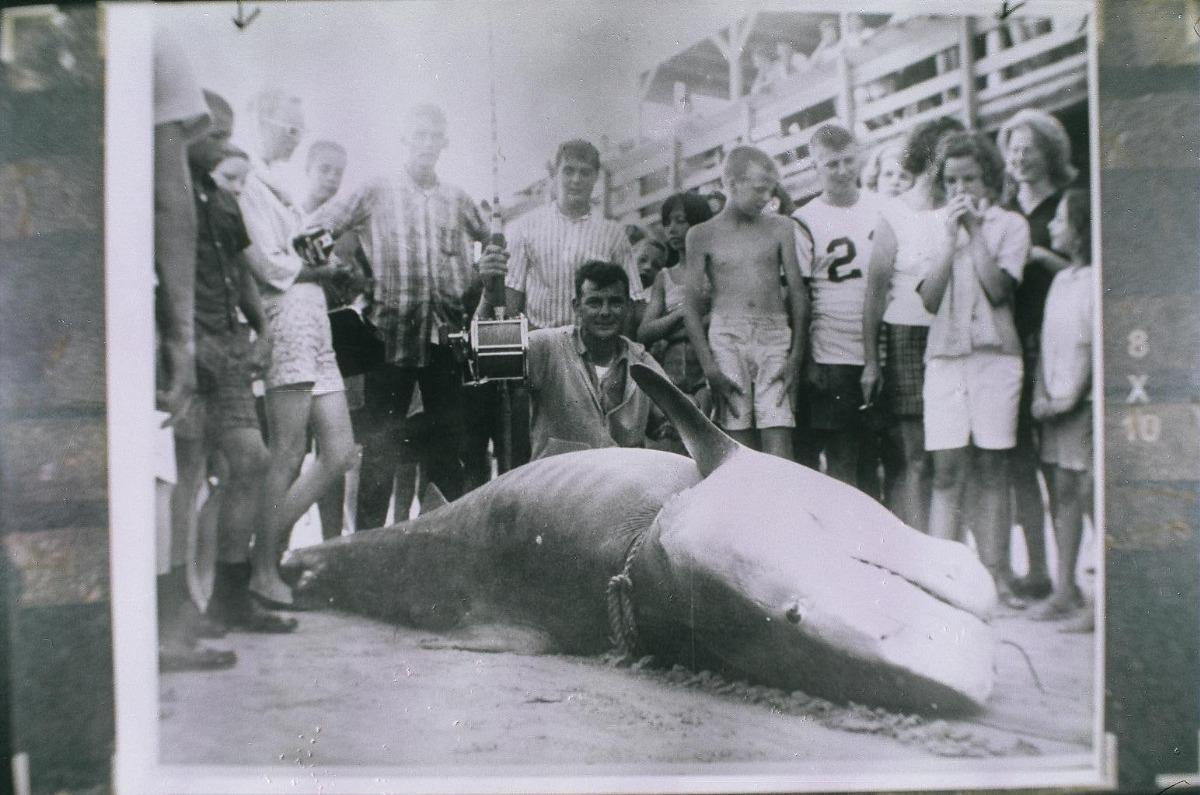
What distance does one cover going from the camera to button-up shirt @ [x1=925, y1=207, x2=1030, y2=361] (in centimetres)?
335

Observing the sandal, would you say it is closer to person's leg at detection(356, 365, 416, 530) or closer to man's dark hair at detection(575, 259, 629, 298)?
man's dark hair at detection(575, 259, 629, 298)

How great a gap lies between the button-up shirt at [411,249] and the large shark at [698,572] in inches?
24.3

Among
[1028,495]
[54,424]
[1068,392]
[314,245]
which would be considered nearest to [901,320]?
[1068,392]

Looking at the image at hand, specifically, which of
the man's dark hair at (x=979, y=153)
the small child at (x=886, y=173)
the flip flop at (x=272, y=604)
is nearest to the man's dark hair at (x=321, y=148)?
the flip flop at (x=272, y=604)

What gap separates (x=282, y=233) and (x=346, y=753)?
181cm

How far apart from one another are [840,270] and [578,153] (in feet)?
3.37

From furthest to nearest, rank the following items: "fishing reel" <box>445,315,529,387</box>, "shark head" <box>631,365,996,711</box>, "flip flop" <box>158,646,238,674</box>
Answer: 1. "fishing reel" <box>445,315,529,387</box>
2. "flip flop" <box>158,646,238,674</box>
3. "shark head" <box>631,365,996,711</box>

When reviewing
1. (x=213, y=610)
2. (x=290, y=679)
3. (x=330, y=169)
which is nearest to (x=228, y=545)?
(x=213, y=610)

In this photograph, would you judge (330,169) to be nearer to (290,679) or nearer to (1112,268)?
A: (290,679)

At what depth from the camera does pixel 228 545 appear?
3256 millimetres

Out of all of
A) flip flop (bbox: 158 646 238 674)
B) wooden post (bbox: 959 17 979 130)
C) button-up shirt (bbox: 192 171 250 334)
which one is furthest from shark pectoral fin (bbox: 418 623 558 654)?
wooden post (bbox: 959 17 979 130)

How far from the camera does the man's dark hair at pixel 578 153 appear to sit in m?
3.32

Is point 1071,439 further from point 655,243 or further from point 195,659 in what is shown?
point 195,659

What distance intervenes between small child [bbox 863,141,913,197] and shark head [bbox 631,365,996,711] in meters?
1.03
